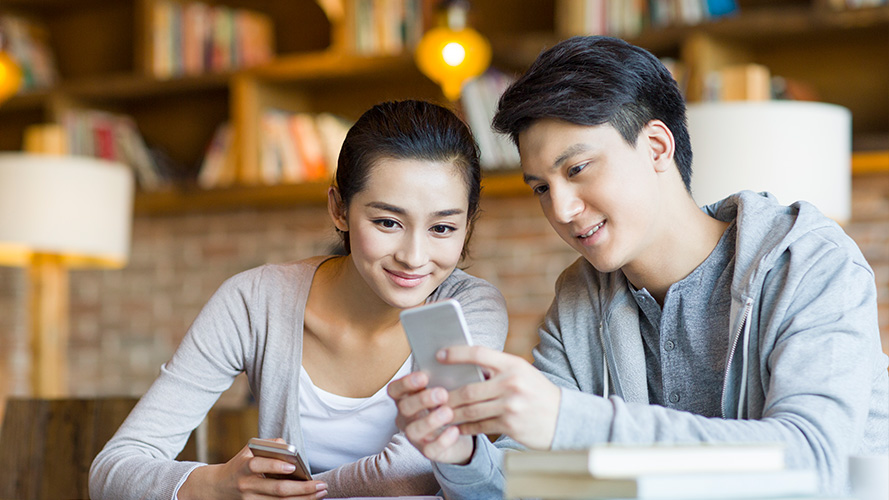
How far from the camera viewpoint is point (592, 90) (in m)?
1.37

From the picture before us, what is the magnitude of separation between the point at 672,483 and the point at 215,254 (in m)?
3.56

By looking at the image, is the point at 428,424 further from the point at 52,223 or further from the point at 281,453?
the point at 52,223

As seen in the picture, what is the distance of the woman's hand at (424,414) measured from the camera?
1.07 m

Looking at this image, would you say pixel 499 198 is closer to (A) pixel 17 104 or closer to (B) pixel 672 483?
(A) pixel 17 104

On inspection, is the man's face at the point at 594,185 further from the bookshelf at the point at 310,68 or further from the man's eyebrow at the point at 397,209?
the bookshelf at the point at 310,68

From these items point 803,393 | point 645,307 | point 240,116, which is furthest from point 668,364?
point 240,116

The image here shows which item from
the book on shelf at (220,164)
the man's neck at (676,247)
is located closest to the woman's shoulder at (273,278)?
the man's neck at (676,247)

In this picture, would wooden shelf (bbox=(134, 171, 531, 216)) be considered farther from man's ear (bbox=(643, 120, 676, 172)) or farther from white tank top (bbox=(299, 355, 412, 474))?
man's ear (bbox=(643, 120, 676, 172))

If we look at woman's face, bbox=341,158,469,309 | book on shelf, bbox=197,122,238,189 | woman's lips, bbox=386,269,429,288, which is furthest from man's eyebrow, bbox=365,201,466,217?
book on shelf, bbox=197,122,238,189

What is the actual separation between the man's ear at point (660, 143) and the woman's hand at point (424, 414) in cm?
58

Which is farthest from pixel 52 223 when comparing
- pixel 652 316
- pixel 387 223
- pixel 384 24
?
pixel 652 316

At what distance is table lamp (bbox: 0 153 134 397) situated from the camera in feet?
10.4

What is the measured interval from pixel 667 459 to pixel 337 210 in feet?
3.41

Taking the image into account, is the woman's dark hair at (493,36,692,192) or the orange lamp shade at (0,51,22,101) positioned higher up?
the orange lamp shade at (0,51,22,101)
